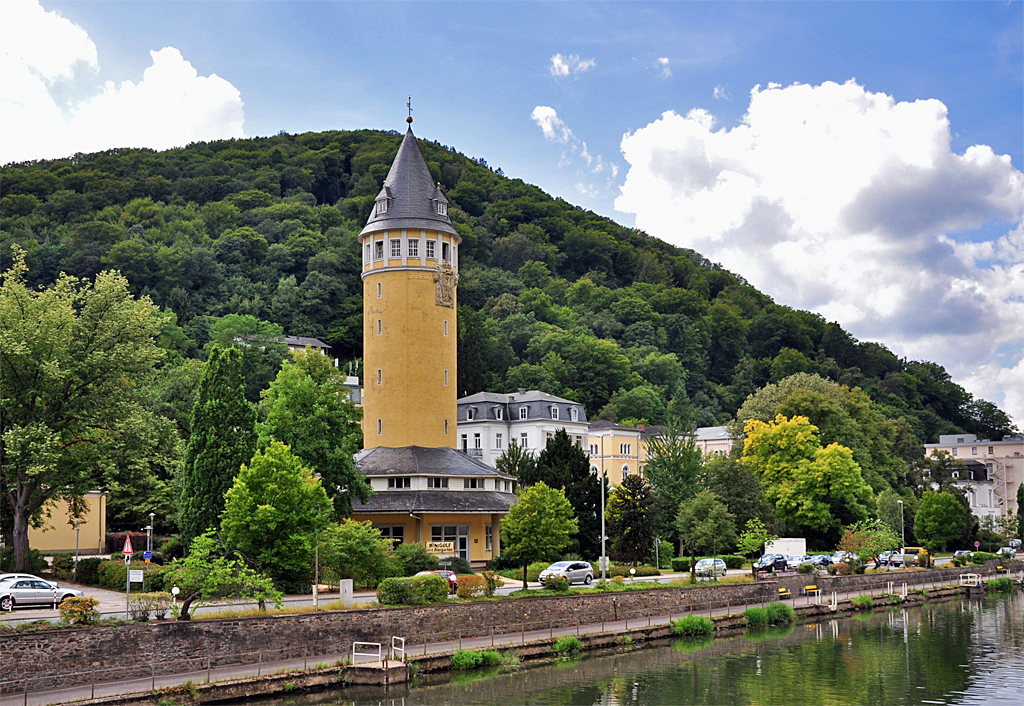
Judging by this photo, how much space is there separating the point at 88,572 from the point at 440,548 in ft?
64.0

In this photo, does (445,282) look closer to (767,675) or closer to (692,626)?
(692,626)

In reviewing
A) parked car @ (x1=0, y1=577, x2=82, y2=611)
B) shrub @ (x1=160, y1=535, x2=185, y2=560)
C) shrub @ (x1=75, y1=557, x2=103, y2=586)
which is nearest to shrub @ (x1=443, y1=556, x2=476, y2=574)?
shrub @ (x1=160, y1=535, x2=185, y2=560)

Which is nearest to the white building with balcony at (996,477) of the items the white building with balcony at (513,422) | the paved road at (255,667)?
the white building with balcony at (513,422)

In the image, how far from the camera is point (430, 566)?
160ft

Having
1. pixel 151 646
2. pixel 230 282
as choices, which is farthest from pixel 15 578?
pixel 230 282

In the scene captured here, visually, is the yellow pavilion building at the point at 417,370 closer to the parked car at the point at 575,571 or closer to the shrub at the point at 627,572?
the parked car at the point at 575,571

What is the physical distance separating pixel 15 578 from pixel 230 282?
93.6m

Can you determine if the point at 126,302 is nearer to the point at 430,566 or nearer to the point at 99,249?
the point at 430,566

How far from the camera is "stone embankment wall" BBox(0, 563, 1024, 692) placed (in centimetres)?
2530

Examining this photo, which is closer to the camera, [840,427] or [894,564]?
[894,564]

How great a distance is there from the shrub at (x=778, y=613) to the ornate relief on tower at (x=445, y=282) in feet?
90.5

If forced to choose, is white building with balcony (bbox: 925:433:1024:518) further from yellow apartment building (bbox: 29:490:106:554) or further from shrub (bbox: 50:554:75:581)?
shrub (bbox: 50:554:75:581)

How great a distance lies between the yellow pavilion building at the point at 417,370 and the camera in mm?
58656

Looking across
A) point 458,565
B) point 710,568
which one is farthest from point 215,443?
point 710,568
